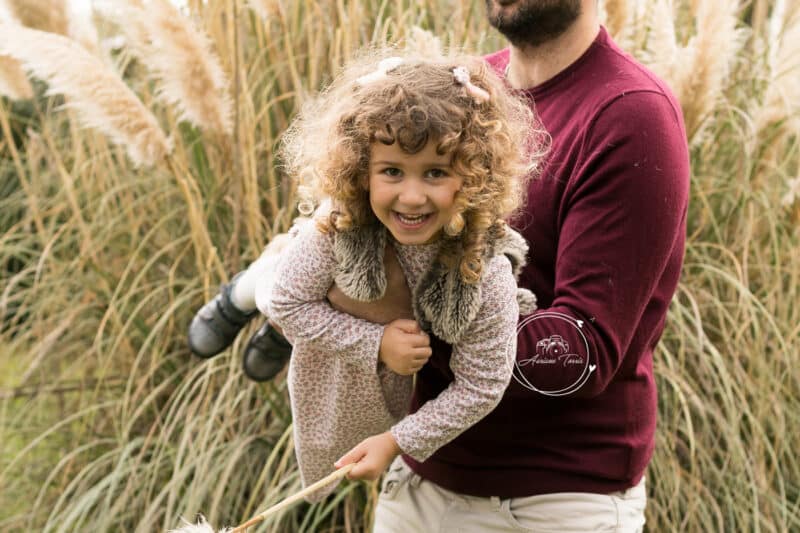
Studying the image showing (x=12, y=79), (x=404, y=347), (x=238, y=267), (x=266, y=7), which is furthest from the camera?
(x=12, y=79)

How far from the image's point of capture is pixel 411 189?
4.30 ft

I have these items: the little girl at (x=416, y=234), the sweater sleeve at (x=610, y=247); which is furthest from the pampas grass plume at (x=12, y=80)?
the sweater sleeve at (x=610, y=247)

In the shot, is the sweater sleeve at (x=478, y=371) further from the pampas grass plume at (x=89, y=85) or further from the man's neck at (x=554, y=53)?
the pampas grass plume at (x=89, y=85)

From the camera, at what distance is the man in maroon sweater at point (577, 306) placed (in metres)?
1.45

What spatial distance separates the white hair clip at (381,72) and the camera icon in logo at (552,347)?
48 cm

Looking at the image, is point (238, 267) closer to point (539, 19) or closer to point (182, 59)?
point (182, 59)

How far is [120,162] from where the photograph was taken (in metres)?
3.23

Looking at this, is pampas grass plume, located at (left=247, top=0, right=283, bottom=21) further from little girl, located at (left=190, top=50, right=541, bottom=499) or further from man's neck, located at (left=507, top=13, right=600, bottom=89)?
little girl, located at (left=190, top=50, right=541, bottom=499)

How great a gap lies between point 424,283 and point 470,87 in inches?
12.2

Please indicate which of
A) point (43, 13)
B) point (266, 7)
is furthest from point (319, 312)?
point (43, 13)

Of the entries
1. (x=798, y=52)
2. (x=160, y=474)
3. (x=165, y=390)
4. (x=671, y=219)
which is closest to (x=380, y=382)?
(x=671, y=219)

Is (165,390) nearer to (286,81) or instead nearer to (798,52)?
(286,81)

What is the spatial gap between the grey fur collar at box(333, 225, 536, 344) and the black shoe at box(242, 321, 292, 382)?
2.36 feet

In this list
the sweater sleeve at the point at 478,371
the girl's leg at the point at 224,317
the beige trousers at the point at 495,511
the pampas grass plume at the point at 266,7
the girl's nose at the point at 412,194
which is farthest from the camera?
the pampas grass plume at the point at 266,7
